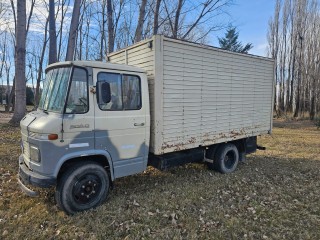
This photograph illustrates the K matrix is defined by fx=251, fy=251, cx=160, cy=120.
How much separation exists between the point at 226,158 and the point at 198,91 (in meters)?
2.46

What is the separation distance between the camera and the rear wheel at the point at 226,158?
271 inches

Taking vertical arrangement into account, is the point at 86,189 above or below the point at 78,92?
below

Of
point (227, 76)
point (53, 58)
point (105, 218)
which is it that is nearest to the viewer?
point (105, 218)

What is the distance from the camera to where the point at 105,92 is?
14.4 feet

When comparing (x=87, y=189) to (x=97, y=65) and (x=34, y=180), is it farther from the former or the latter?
(x=97, y=65)

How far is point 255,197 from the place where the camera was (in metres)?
5.38

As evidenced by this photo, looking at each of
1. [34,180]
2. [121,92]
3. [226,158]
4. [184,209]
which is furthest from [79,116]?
[226,158]

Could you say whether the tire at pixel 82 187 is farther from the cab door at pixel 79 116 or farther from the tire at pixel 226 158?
the tire at pixel 226 158

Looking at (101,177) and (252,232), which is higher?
(101,177)

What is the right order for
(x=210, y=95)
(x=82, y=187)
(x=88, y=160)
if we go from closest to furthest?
(x=82, y=187), (x=88, y=160), (x=210, y=95)

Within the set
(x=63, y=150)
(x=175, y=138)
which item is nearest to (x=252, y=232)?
(x=175, y=138)

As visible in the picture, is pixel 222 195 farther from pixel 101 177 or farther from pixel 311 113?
pixel 311 113

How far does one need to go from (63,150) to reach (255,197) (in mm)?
4013

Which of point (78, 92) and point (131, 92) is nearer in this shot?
point (78, 92)
